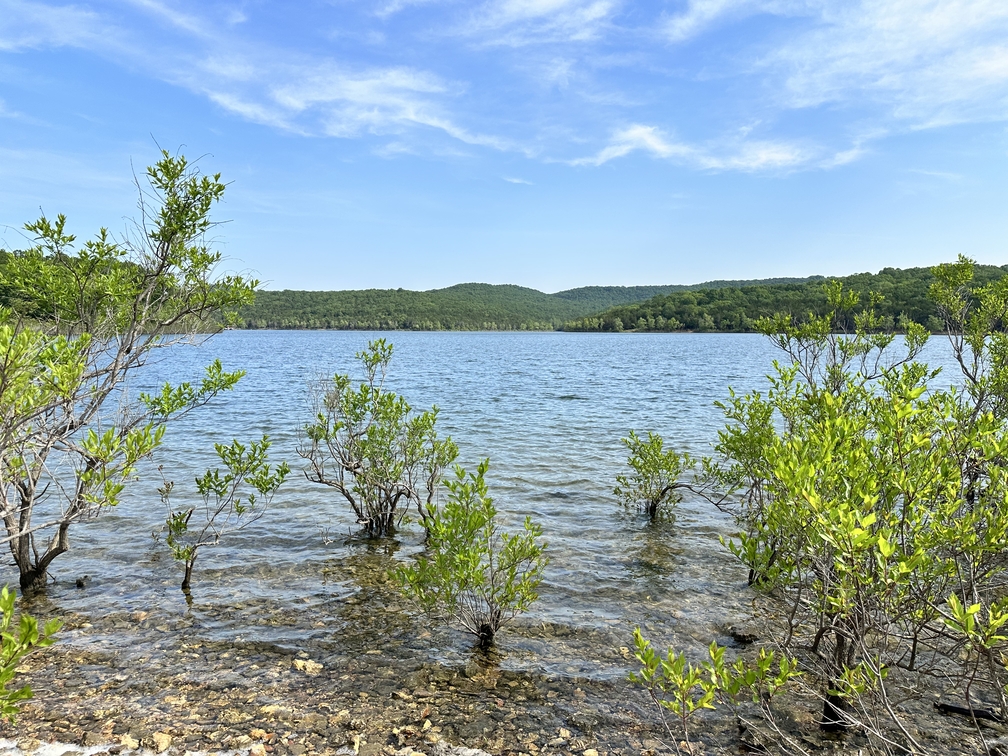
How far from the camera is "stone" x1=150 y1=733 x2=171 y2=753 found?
5007mm

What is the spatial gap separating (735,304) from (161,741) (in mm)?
148996

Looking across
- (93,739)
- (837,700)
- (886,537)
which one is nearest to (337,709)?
(93,739)

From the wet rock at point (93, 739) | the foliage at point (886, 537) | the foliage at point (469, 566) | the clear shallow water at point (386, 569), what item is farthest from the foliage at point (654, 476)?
the wet rock at point (93, 739)

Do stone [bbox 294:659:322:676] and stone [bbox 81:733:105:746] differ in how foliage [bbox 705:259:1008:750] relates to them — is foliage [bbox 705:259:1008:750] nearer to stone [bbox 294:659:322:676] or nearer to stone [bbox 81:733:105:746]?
stone [bbox 294:659:322:676]

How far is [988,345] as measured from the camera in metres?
11.8

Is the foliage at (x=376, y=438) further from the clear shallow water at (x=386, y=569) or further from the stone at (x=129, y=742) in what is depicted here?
the stone at (x=129, y=742)

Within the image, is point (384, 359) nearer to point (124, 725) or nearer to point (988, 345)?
point (124, 725)

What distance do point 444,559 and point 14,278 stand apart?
5.91 meters

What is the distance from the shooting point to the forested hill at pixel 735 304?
6519cm

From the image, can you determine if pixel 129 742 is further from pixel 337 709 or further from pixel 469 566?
pixel 469 566

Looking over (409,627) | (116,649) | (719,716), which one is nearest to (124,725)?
(116,649)

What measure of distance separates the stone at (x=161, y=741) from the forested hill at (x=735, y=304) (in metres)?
72.9

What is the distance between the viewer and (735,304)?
139750 millimetres

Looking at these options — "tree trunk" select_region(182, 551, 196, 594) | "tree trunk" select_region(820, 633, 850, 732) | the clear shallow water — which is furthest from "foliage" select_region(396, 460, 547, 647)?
"tree trunk" select_region(182, 551, 196, 594)
